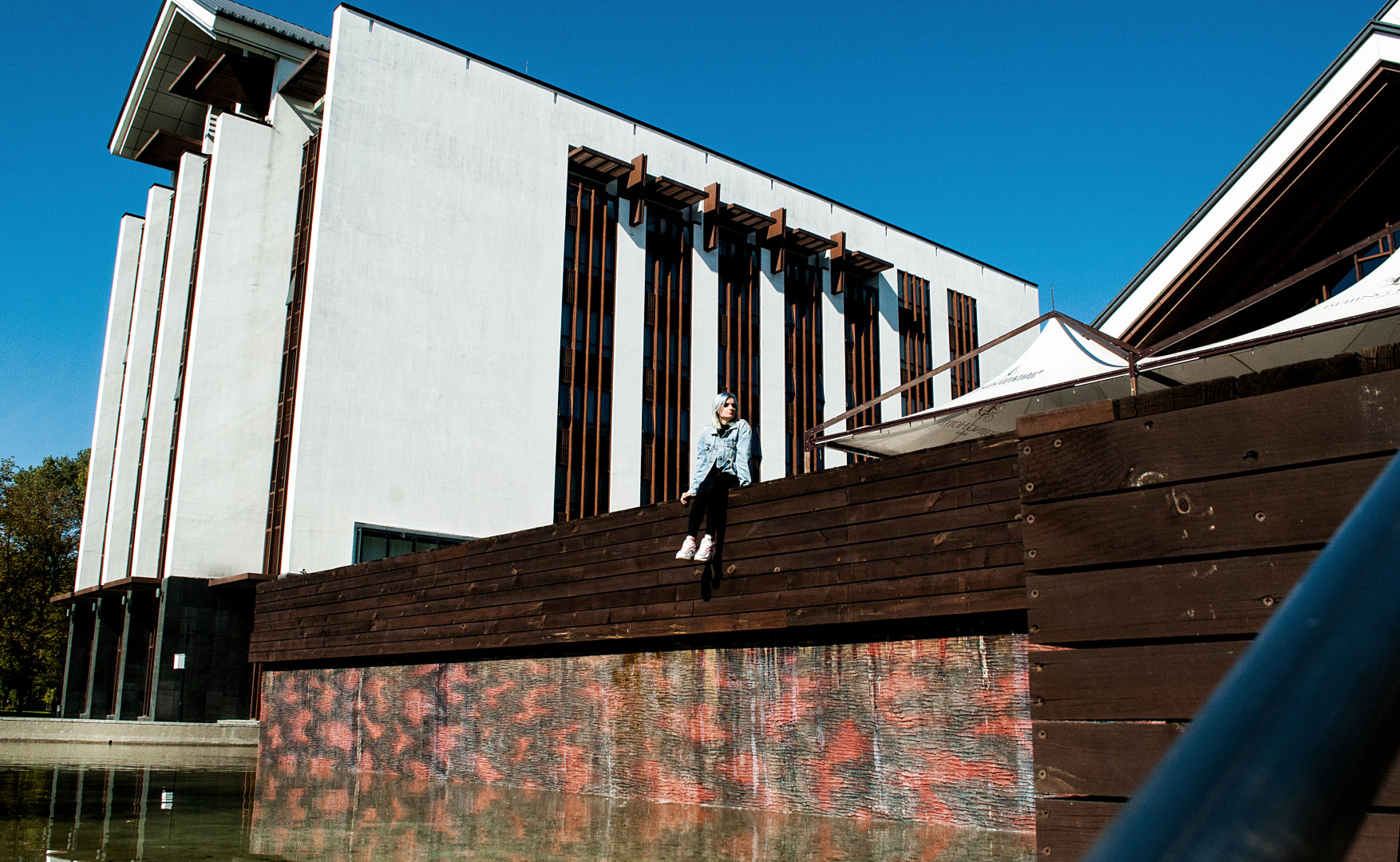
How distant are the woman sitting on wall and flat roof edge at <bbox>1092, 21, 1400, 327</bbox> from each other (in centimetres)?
608

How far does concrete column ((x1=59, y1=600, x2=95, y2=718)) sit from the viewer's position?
39750mm

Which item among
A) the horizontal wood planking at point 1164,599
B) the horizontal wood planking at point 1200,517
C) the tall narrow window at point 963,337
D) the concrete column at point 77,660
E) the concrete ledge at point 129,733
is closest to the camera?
the horizontal wood planking at point 1200,517

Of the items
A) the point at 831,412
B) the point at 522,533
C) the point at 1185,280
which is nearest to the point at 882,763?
the point at 522,533

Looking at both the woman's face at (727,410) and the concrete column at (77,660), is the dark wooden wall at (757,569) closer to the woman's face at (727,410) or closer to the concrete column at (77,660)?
the woman's face at (727,410)

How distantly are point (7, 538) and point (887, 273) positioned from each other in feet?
133

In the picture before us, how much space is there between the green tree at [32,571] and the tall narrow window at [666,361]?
30181 mm

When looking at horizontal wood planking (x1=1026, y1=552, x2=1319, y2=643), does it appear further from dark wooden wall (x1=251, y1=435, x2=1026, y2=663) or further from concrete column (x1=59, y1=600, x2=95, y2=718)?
concrete column (x1=59, y1=600, x2=95, y2=718)

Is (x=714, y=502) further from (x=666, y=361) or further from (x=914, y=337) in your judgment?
(x=914, y=337)

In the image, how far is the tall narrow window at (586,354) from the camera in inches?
1292

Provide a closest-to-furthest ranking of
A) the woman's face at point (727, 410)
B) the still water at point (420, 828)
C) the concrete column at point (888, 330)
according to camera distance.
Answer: the still water at point (420, 828) → the woman's face at point (727, 410) → the concrete column at point (888, 330)

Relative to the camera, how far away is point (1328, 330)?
799 cm

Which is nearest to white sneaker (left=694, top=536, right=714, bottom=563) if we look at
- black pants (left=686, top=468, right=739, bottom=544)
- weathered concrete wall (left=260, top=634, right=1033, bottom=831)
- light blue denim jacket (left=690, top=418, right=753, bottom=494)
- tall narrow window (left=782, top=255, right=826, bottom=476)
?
black pants (left=686, top=468, right=739, bottom=544)

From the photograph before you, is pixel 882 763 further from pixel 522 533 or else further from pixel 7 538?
pixel 7 538

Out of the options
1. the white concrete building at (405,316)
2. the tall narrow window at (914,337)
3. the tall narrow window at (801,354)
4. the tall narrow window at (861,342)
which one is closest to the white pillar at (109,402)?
the white concrete building at (405,316)
